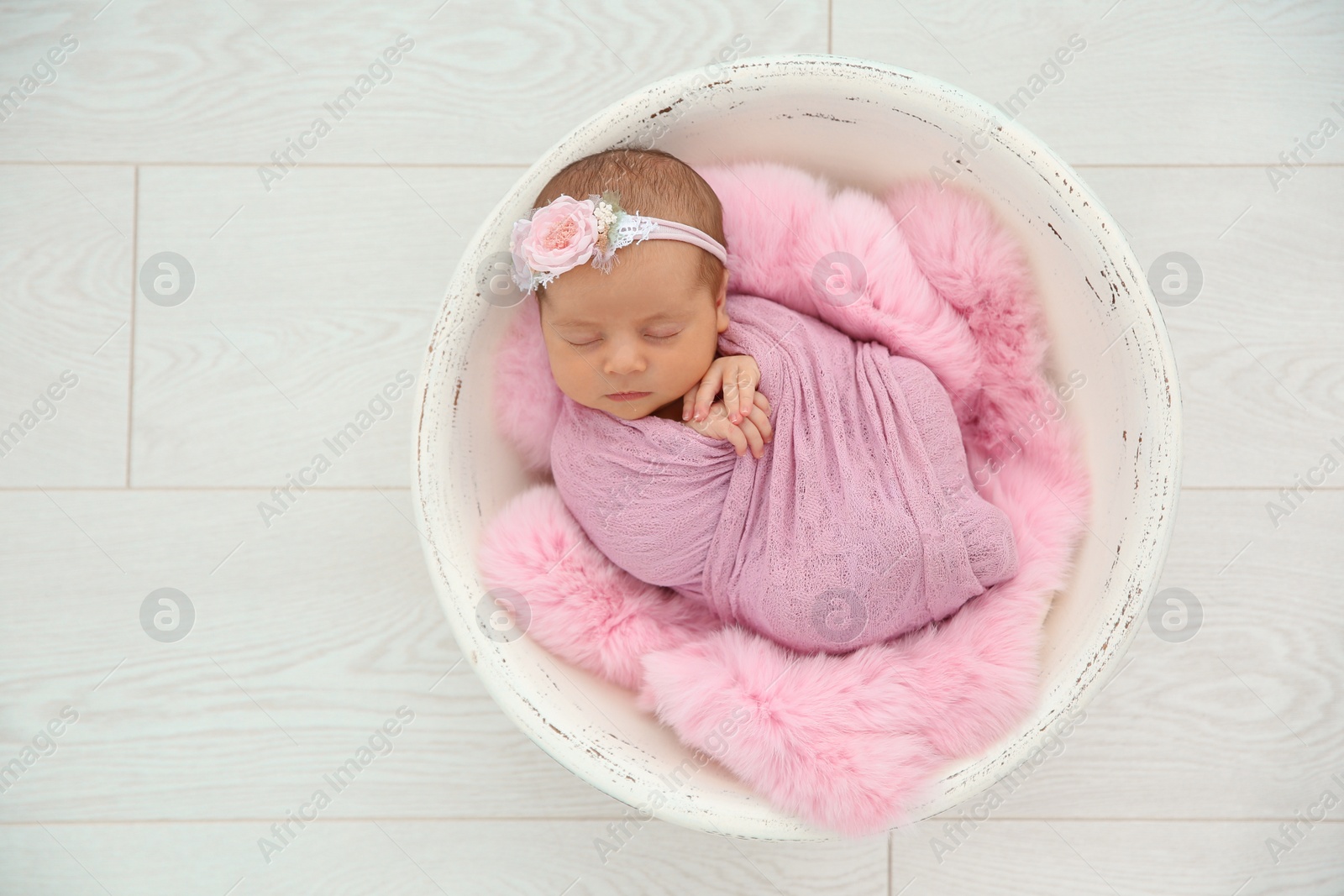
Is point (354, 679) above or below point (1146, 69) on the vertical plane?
below

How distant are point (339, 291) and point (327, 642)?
0.46 m

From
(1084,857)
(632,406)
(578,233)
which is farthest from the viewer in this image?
(1084,857)

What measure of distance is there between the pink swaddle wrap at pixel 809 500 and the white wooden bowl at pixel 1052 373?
0.38ft

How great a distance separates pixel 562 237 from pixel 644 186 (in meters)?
0.10

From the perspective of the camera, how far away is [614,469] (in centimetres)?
99

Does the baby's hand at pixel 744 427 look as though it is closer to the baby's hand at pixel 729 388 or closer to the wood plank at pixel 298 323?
the baby's hand at pixel 729 388

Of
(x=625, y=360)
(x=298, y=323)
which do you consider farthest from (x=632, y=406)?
(x=298, y=323)

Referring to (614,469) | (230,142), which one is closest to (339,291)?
(230,142)

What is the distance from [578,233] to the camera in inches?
33.4

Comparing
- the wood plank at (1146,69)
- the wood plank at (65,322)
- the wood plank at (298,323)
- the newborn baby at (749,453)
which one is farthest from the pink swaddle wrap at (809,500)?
the wood plank at (65,322)

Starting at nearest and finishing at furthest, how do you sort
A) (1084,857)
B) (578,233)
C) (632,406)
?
(578,233)
(632,406)
(1084,857)

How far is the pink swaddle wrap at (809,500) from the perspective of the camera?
0.95 metres

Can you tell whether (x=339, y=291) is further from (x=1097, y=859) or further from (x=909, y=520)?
(x=1097, y=859)

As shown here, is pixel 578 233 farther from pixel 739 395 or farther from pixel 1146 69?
pixel 1146 69
